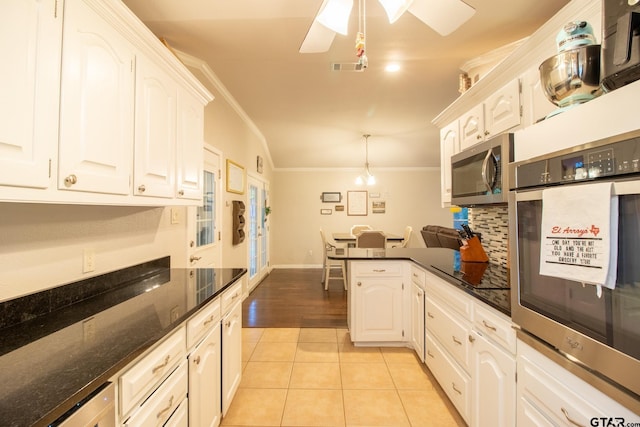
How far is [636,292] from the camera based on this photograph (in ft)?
2.12

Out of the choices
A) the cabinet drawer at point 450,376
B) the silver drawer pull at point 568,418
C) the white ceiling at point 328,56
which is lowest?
the cabinet drawer at point 450,376

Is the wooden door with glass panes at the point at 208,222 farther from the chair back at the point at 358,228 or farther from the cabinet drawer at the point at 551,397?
the chair back at the point at 358,228

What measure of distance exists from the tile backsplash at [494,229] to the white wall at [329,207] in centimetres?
402

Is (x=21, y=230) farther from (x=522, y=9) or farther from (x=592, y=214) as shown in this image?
(x=522, y=9)

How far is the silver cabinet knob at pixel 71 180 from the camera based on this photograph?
92cm

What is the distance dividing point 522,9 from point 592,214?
1827 millimetres

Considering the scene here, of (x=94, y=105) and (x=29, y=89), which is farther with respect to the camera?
(x=94, y=105)

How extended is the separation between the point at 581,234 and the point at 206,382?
161cm

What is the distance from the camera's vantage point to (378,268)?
2.47m

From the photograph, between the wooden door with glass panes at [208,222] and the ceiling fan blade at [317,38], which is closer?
the ceiling fan blade at [317,38]

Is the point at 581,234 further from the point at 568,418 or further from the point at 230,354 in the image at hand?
the point at 230,354

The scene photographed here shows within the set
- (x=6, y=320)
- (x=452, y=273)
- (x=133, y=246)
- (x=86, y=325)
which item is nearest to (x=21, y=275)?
(x=6, y=320)

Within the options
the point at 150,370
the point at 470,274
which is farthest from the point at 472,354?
the point at 150,370

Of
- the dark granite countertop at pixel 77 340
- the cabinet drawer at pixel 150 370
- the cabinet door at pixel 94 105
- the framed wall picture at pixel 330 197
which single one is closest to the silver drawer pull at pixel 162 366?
the cabinet drawer at pixel 150 370
